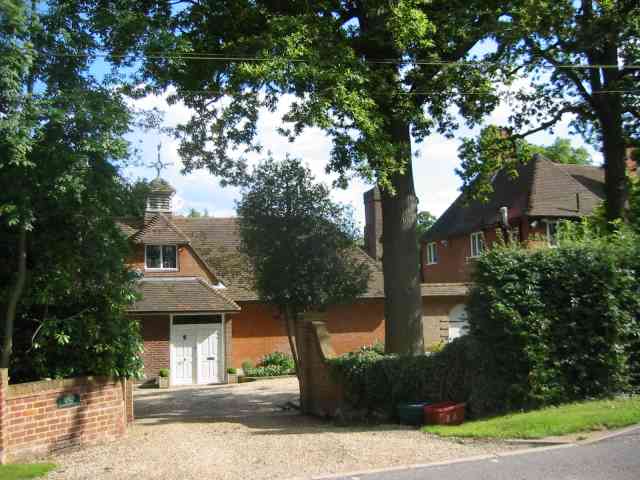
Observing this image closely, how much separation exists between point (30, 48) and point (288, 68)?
16.4 ft

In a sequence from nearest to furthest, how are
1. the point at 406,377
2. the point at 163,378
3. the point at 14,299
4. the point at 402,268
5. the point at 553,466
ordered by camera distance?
1. the point at 553,466
2. the point at 14,299
3. the point at 406,377
4. the point at 402,268
5. the point at 163,378

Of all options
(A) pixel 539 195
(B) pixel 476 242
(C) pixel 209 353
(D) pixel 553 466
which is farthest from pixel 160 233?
(D) pixel 553 466

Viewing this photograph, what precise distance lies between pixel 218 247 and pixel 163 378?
8.19 meters

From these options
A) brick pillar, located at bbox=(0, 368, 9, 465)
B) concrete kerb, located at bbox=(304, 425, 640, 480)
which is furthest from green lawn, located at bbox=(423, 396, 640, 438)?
brick pillar, located at bbox=(0, 368, 9, 465)

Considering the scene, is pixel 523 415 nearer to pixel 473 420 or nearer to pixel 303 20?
pixel 473 420

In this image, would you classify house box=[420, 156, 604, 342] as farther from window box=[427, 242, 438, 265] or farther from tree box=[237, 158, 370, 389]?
tree box=[237, 158, 370, 389]

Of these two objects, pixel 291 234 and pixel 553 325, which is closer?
pixel 553 325

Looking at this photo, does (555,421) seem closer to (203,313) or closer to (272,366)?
(203,313)

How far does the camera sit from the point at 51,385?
38.5ft

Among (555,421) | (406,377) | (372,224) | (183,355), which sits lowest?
(555,421)

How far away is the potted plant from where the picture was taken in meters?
27.8

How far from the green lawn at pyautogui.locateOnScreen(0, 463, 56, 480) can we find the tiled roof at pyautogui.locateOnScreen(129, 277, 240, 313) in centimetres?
1725

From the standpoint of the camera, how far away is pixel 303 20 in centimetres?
1470

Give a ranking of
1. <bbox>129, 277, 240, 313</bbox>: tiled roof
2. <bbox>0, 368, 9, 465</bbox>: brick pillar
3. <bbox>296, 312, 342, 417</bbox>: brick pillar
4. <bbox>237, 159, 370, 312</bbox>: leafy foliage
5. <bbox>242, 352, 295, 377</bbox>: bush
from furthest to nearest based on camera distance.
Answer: <bbox>242, 352, 295, 377</bbox>: bush → <bbox>129, 277, 240, 313</bbox>: tiled roof → <bbox>237, 159, 370, 312</bbox>: leafy foliage → <bbox>296, 312, 342, 417</bbox>: brick pillar → <bbox>0, 368, 9, 465</bbox>: brick pillar
